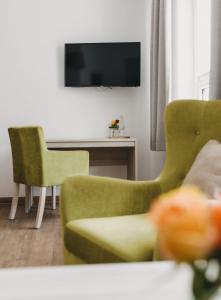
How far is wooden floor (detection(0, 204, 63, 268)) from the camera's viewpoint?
9.30ft

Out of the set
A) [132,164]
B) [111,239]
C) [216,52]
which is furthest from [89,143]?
[111,239]

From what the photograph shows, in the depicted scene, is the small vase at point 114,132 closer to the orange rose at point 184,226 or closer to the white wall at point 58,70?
the white wall at point 58,70

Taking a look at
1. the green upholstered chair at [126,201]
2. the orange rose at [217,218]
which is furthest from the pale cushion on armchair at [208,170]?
the orange rose at [217,218]

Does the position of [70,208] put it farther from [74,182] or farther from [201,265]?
[201,265]

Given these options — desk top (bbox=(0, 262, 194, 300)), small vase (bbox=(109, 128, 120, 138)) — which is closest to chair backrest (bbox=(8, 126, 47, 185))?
small vase (bbox=(109, 128, 120, 138))

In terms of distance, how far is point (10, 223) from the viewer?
3961mm

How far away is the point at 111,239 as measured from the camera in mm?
1689

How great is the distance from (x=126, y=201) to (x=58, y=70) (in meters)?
3.08

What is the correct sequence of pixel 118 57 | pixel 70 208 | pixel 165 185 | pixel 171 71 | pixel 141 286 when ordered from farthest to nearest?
pixel 118 57 → pixel 171 71 → pixel 165 185 → pixel 70 208 → pixel 141 286

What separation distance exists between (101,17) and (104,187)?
3289mm

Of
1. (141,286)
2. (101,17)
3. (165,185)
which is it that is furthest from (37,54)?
(141,286)

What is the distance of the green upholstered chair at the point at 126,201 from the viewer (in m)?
1.69

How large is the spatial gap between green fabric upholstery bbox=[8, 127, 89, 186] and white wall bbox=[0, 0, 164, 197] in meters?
0.90

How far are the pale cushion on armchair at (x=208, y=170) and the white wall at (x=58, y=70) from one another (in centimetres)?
291
